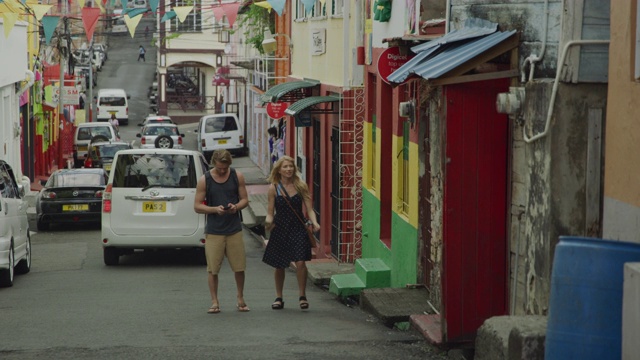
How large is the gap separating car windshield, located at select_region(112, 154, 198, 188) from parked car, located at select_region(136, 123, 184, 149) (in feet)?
103

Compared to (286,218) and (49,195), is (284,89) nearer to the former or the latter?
(49,195)

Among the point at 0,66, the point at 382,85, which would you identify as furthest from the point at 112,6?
the point at 382,85

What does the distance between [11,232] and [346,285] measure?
4671mm

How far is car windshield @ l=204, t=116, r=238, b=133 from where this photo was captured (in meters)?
47.8

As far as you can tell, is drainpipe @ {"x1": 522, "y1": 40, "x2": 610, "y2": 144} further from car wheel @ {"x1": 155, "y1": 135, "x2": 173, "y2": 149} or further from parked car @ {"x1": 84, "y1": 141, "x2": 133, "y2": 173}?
car wheel @ {"x1": 155, "y1": 135, "x2": 173, "y2": 149}

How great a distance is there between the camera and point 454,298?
9203 millimetres

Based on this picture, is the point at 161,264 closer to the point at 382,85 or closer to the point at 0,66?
the point at 382,85

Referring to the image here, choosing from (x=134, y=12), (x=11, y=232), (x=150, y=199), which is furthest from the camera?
(x=134, y=12)

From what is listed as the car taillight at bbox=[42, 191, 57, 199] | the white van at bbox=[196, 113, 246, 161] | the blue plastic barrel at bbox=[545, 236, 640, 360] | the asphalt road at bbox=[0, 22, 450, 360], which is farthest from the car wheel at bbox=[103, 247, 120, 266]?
the white van at bbox=[196, 113, 246, 161]

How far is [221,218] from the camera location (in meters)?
12.4

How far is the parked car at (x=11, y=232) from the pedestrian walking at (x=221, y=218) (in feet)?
13.1

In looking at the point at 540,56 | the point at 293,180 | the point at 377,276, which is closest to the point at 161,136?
the point at 377,276

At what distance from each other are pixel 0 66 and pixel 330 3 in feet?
46.8

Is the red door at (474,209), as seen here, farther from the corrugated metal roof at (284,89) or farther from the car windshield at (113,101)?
the car windshield at (113,101)
